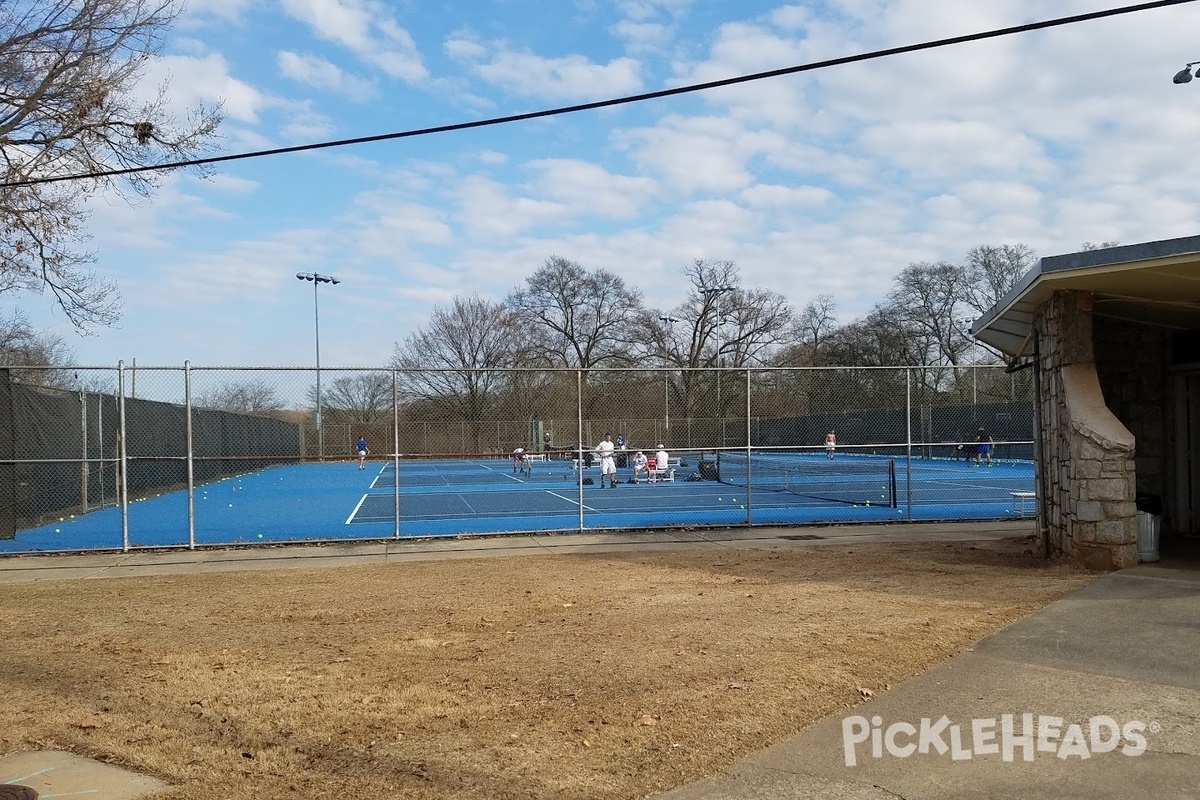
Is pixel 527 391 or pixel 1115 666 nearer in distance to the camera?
pixel 1115 666

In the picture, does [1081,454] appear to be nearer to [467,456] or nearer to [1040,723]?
[1040,723]

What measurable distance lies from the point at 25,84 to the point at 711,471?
66.3 feet

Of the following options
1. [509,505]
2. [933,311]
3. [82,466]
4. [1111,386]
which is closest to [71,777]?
[1111,386]

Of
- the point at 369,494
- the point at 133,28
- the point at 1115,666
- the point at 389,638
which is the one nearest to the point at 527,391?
the point at 369,494

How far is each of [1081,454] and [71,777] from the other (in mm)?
10386

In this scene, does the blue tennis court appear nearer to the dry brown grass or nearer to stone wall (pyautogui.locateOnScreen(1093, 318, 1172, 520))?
stone wall (pyautogui.locateOnScreen(1093, 318, 1172, 520))

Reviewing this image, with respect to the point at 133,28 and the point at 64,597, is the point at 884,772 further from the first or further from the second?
the point at 133,28

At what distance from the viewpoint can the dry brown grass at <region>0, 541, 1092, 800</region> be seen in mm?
4883

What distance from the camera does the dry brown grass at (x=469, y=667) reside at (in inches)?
192

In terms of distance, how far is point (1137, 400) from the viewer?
1336 centimetres

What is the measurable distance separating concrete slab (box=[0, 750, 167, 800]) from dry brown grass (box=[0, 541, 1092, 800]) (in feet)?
0.43

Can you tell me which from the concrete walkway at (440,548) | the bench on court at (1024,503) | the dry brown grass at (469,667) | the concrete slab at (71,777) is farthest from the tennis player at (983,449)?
the concrete slab at (71,777)

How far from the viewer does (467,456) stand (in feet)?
60.7

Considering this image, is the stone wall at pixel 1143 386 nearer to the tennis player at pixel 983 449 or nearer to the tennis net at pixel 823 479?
the tennis net at pixel 823 479
